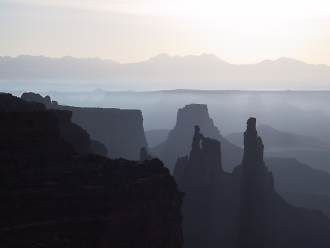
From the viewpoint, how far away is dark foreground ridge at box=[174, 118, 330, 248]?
119 m

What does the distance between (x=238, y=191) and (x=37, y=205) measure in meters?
90.1

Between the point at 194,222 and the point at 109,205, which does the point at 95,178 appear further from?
the point at 194,222

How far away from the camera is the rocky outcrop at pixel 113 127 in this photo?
175m

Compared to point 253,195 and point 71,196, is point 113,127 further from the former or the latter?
point 71,196

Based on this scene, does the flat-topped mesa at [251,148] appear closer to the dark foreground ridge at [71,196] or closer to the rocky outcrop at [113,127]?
the rocky outcrop at [113,127]

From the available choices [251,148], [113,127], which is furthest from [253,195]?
[113,127]

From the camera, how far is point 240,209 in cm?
12206

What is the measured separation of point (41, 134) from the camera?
179 feet

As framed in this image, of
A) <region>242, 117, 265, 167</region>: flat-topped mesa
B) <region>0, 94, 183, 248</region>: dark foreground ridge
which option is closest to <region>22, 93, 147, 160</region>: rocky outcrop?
<region>242, 117, 265, 167</region>: flat-topped mesa

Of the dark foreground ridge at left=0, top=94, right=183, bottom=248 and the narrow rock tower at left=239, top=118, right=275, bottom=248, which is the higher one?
the dark foreground ridge at left=0, top=94, right=183, bottom=248

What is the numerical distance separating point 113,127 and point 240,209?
71516mm

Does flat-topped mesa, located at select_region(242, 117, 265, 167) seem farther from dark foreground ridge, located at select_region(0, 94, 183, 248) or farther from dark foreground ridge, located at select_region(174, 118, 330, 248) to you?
dark foreground ridge, located at select_region(0, 94, 183, 248)

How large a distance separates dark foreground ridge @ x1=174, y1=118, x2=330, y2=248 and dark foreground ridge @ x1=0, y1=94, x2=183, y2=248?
62799 mm

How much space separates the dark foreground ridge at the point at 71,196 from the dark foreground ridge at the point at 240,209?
2472 inches
